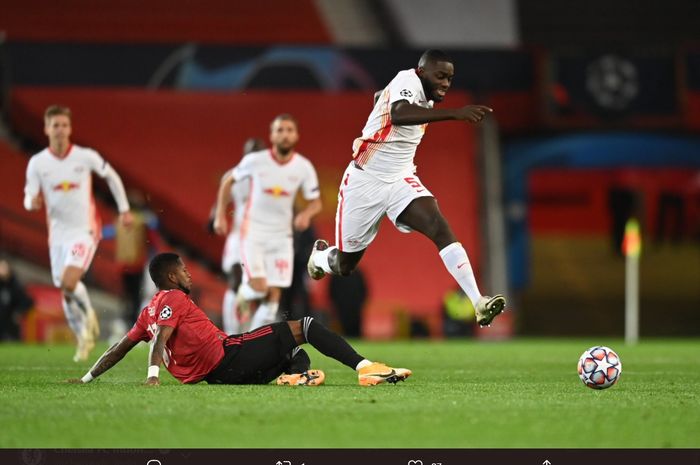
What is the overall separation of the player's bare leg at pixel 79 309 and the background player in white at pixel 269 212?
161 centimetres

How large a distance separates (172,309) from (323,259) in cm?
262

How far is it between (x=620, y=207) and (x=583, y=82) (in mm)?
3718

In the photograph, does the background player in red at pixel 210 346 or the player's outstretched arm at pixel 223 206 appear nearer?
the background player in red at pixel 210 346

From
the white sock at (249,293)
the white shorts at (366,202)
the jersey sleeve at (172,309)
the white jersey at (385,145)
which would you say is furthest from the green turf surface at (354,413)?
the white sock at (249,293)

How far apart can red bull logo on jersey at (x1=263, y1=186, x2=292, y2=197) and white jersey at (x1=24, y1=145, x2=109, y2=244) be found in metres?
1.69

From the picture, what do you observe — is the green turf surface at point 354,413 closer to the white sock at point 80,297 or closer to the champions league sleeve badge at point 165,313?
the champions league sleeve badge at point 165,313

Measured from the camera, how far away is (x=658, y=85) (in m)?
25.6

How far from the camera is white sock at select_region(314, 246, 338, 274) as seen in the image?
10953mm

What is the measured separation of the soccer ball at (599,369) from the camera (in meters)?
8.98

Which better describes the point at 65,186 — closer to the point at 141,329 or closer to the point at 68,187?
the point at 68,187

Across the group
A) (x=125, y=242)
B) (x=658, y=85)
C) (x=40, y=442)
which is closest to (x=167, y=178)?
(x=125, y=242)

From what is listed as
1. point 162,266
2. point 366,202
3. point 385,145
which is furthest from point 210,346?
point 385,145
